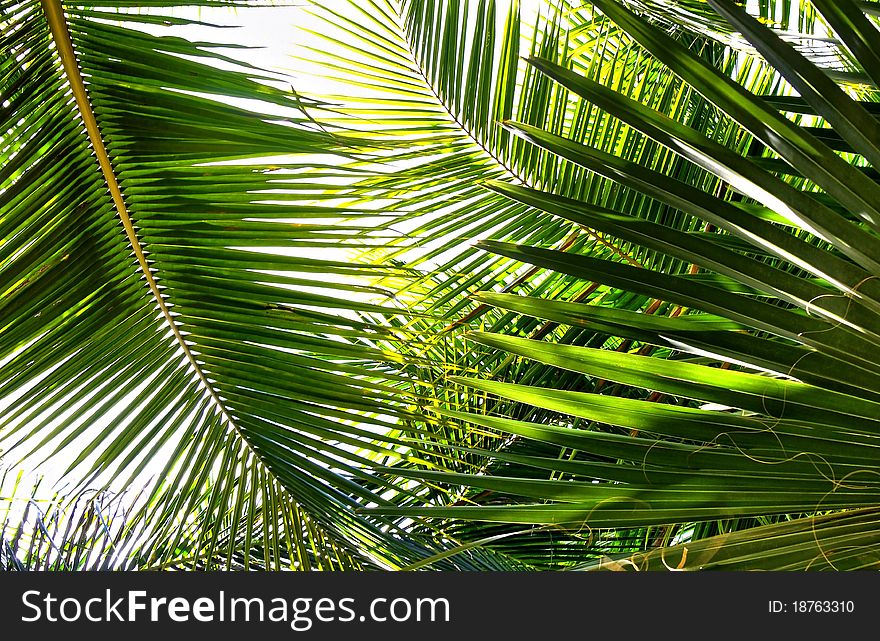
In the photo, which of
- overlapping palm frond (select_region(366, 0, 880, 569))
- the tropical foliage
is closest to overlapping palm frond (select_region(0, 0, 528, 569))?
the tropical foliage

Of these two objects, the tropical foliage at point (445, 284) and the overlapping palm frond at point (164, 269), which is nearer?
the tropical foliage at point (445, 284)

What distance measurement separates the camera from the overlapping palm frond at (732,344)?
0.39 metres

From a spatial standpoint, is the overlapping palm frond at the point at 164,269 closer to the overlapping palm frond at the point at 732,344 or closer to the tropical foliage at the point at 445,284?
the tropical foliage at the point at 445,284

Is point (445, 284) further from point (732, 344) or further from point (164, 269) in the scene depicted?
point (732, 344)

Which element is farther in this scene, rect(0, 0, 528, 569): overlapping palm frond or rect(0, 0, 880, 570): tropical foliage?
rect(0, 0, 528, 569): overlapping palm frond

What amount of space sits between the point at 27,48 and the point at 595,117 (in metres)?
1.00

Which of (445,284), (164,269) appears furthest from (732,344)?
(445,284)

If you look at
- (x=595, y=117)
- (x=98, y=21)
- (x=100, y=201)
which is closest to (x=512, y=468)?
(x=595, y=117)

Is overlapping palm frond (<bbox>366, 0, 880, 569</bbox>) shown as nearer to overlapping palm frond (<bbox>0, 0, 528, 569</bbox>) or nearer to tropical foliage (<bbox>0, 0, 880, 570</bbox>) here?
tropical foliage (<bbox>0, 0, 880, 570</bbox>)

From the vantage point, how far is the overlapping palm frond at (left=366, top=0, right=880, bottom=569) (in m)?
0.39

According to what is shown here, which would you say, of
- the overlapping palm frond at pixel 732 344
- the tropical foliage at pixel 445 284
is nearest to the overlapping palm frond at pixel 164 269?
the tropical foliage at pixel 445 284

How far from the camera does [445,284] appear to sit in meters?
1.29

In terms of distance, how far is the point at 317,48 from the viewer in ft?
4.64

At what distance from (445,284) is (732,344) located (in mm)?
875
